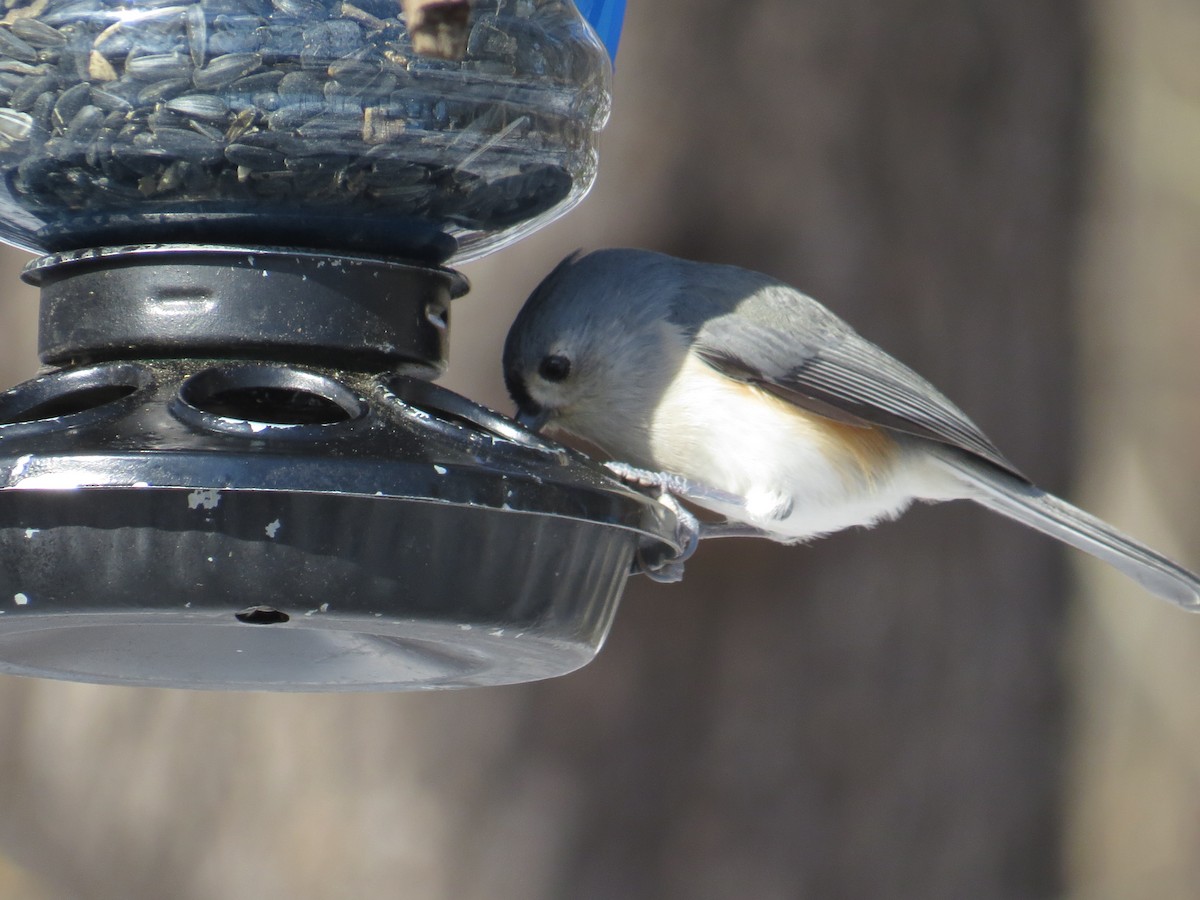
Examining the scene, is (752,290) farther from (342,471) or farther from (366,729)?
(342,471)

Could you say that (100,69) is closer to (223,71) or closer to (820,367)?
(223,71)

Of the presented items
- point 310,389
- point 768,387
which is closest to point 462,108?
point 310,389

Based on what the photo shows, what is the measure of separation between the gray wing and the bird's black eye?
279 millimetres

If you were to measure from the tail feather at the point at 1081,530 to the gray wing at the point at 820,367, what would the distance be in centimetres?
8

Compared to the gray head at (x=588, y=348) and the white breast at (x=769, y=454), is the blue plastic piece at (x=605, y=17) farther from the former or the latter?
the white breast at (x=769, y=454)

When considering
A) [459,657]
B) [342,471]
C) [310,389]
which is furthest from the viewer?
[459,657]

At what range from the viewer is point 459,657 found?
1.88m

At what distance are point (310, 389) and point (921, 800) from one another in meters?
2.67

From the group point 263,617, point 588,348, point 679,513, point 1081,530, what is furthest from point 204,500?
point 1081,530

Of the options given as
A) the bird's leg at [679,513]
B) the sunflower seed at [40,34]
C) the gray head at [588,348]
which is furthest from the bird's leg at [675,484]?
the sunflower seed at [40,34]

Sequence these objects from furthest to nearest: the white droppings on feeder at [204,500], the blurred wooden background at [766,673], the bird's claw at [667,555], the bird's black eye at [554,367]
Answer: the blurred wooden background at [766,673] → the bird's black eye at [554,367] → the bird's claw at [667,555] → the white droppings on feeder at [204,500]

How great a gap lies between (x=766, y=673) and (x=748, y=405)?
3.49 feet

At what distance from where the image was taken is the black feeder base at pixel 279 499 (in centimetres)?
150

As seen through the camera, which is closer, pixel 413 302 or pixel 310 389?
pixel 310 389
